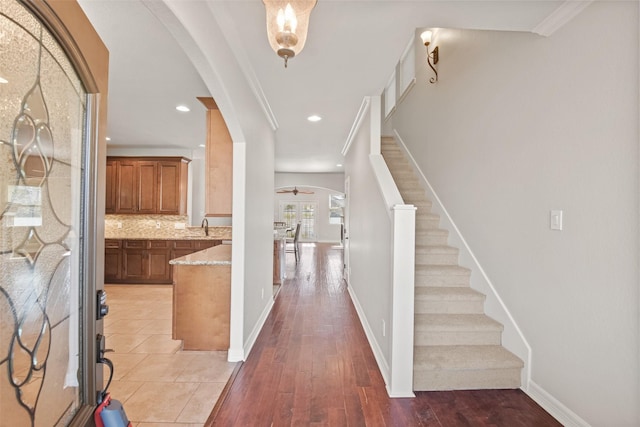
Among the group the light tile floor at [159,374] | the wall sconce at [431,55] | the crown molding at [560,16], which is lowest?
the light tile floor at [159,374]

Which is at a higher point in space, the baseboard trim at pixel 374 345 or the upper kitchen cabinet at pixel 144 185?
the upper kitchen cabinet at pixel 144 185

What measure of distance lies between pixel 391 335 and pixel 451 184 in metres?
2.00

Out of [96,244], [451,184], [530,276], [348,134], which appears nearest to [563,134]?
[530,276]

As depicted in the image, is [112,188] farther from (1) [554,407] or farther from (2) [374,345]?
(1) [554,407]

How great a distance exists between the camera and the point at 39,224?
0.72 metres

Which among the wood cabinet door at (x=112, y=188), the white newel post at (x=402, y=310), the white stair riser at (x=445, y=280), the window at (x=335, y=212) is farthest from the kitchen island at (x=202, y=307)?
the window at (x=335, y=212)

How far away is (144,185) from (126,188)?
0.33 m

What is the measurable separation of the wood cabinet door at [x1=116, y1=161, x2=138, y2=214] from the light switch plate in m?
6.12

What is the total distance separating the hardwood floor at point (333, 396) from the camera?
73.0 inches

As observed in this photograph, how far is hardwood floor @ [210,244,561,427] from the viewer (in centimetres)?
185

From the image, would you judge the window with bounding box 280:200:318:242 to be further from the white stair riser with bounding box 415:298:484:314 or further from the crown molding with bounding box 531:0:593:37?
the crown molding with bounding box 531:0:593:37

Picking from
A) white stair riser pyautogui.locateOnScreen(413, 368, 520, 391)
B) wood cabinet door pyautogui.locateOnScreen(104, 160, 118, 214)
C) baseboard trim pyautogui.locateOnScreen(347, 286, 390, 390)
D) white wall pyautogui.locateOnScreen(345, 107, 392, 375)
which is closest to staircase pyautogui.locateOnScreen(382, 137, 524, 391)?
white stair riser pyautogui.locateOnScreen(413, 368, 520, 391)

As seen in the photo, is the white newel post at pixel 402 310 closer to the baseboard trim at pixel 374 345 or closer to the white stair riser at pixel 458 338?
the baseboard trim at pixel 374 345

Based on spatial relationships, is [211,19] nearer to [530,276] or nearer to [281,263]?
[530,276]
